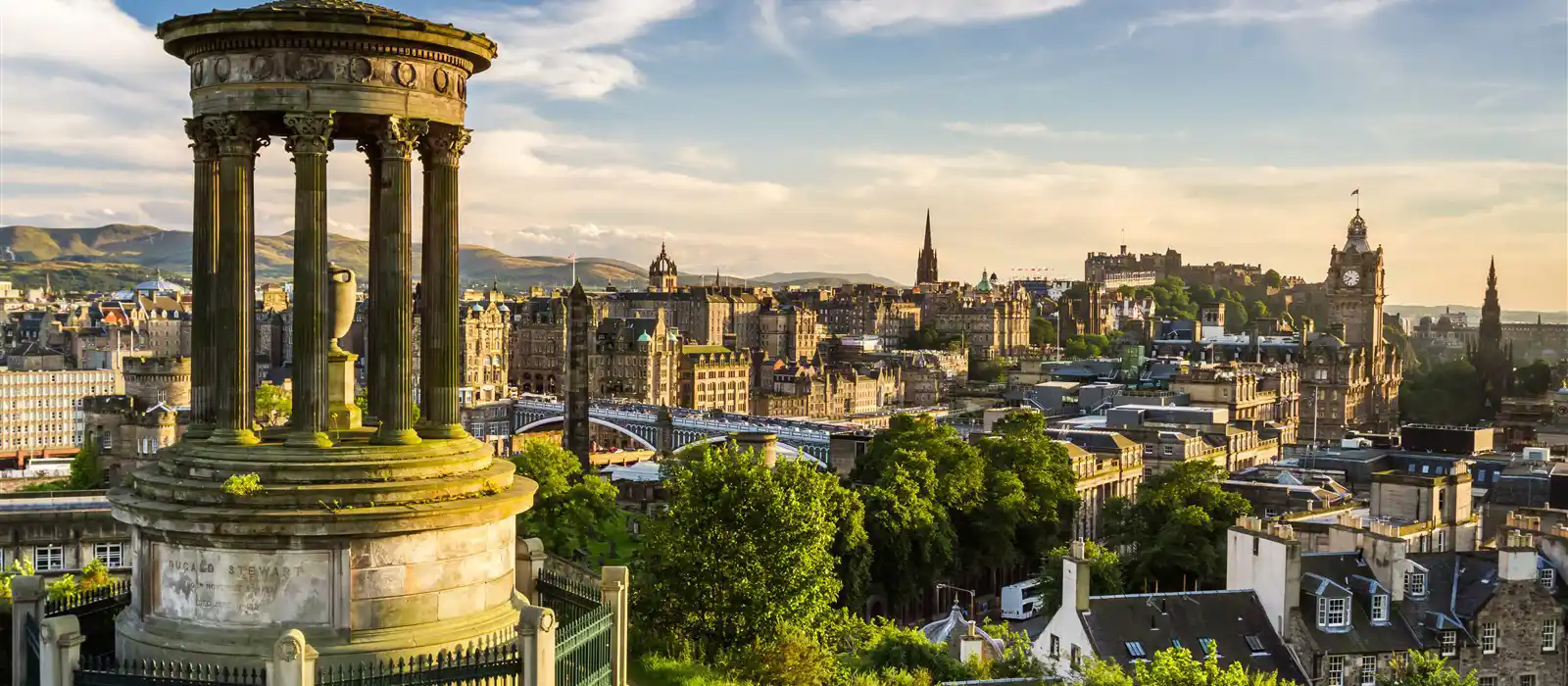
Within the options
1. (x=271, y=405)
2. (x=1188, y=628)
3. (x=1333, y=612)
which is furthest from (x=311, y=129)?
(x=271, y=405)

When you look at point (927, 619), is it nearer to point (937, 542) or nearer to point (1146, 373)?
point (937, 542)

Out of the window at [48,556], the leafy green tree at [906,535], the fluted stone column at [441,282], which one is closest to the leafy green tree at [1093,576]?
the leafy green tree at [906,535]

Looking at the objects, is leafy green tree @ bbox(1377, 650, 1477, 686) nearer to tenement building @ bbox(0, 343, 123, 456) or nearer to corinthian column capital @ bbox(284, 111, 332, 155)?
corinthian column capital @ bbox(284, 111, 332, 155)

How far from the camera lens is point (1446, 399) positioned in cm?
14988

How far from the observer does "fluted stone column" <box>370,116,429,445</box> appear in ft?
54.1

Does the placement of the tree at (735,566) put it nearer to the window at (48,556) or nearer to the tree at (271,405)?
the window at (48,556)

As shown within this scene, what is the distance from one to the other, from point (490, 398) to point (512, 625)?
133583 millimetres

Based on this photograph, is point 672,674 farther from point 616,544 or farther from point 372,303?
point 616,544

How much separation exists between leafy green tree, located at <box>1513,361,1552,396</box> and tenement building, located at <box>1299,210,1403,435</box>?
12.8 meters

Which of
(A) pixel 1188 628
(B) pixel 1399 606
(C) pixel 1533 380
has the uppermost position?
(C) pixel 1533 380

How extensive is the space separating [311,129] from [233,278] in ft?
6.11

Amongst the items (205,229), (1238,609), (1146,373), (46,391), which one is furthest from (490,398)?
(205,229)

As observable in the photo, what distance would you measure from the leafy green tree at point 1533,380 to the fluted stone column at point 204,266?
148916 mm

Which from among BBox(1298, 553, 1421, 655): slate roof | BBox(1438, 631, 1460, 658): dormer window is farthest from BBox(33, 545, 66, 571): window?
BBox(1438, 631, 1460, 658): dormer window
